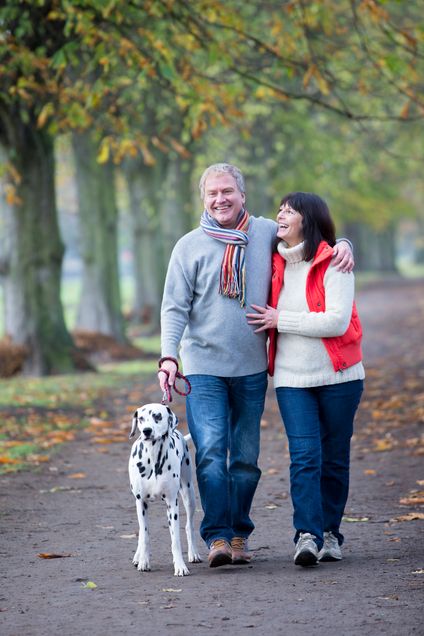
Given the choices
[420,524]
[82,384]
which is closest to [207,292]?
[420,524]

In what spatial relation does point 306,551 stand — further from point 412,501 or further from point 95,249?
point 95,249

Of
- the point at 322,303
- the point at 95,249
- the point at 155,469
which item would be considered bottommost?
the point at 155,469

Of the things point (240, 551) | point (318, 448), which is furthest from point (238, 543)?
point (318, 448)

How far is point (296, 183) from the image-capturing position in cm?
3741

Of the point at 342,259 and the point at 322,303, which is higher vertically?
the point at 342,259

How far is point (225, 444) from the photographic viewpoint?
266 inches

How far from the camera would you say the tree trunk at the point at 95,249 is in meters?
26.8

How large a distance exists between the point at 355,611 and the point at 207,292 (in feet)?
6.85

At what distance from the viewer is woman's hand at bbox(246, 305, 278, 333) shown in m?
6.67

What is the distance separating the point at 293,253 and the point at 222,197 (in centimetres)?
52

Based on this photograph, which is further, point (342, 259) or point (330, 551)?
point (330, 551)

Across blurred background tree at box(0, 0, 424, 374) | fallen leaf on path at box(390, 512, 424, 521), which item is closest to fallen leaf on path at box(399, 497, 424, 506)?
fallen leaf on path at box(390, 512, 424, 521)

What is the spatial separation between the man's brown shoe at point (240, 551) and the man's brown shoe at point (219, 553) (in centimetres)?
14

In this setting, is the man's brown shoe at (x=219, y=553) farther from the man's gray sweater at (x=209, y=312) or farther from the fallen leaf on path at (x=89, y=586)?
the man's gray sweater at (x=209, y=312)
